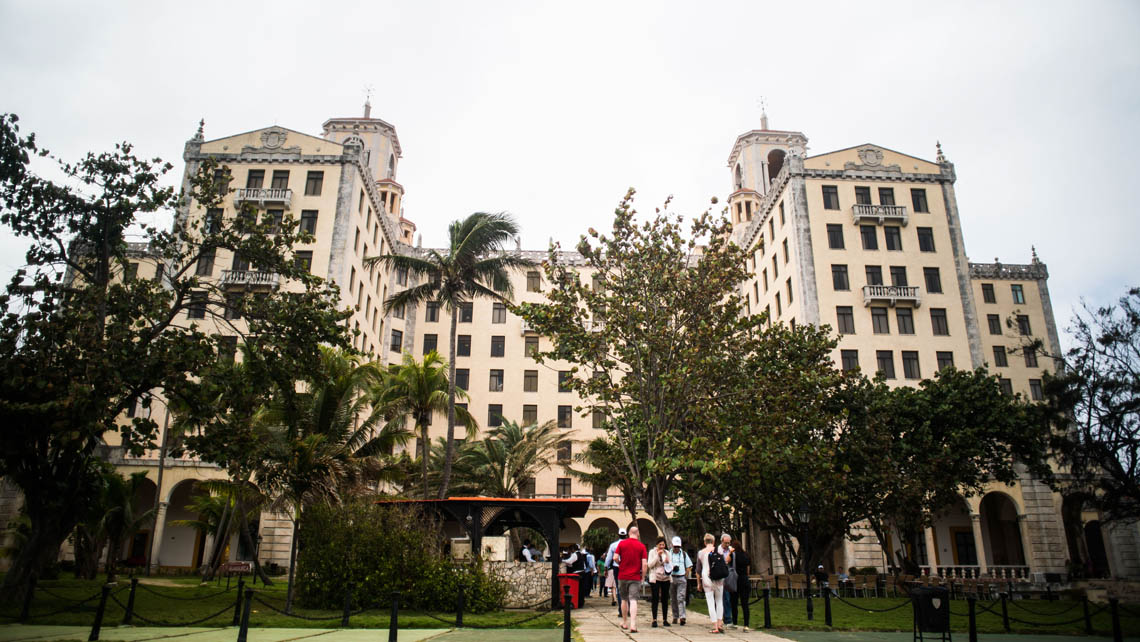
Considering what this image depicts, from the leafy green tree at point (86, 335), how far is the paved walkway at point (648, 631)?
879 centimetres

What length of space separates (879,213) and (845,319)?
6516 mm

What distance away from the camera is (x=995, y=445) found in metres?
27.5

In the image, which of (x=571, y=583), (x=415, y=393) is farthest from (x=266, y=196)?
(x=571, y=583)

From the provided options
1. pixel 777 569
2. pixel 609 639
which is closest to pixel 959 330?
pixel 777 569

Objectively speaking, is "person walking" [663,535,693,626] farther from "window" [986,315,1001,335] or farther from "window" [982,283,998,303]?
"window" [982,283,998,303]

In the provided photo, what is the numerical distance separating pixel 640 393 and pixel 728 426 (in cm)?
247

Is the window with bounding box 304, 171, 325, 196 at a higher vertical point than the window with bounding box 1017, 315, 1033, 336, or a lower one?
higher

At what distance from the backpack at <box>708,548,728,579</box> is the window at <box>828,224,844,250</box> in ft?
101

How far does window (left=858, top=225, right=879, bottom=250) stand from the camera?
40.8 metres

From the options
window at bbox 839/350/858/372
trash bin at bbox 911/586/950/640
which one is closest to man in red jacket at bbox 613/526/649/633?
trash bin at bbox 911/586/950/640

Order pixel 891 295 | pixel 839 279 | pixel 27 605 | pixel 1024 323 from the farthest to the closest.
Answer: pixel 1024 323, pixel 839 279, pixel 891 295, pixel 27 605

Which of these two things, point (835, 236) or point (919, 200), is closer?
point (835, 236)

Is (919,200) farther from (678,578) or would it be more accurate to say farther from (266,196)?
(266,196)

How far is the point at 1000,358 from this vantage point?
46.4 metres
